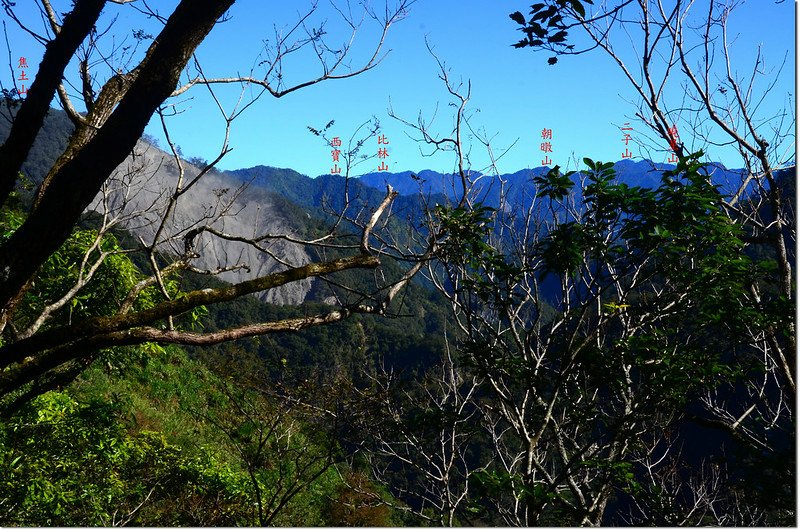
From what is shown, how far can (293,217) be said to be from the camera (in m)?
67.8

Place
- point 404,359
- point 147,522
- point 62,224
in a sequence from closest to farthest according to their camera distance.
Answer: point 62,224 → point 147,522 → point 404,359

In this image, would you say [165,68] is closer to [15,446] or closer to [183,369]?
[15,446]

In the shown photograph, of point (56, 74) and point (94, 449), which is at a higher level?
point (56, 74)

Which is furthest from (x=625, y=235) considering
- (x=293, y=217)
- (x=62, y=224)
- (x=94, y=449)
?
(x=293, y=217)

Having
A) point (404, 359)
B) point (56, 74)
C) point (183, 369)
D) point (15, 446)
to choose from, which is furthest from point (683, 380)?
point (404, 359)

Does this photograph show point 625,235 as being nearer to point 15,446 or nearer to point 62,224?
point 62,224

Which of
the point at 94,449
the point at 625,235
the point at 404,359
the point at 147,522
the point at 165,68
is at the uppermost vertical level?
the point at 165,68

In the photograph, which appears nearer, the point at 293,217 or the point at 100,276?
the point at 100,276

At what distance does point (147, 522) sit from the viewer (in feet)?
28.7

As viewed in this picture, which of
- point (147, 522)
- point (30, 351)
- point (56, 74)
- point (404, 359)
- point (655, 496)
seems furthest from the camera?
point (404, 359)

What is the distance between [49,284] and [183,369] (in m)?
11.5

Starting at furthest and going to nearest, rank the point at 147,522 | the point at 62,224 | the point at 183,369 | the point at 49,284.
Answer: the point at 183,369 < the point at 147,522 < the point at 49,284 < the point at 62,224

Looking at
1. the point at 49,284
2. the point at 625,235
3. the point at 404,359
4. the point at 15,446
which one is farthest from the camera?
the point at 404,359

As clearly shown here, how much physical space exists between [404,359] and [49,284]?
1940 inches
